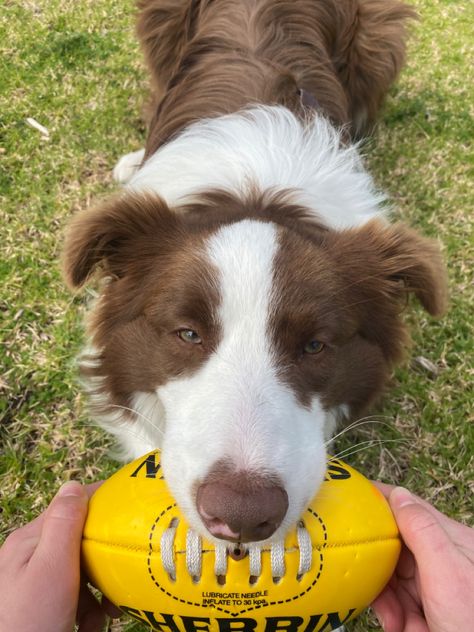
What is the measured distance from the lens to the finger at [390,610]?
230cm

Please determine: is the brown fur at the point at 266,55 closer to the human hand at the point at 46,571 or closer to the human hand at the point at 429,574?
the human hand at the point at 429,574

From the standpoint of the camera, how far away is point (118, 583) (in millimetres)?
1976

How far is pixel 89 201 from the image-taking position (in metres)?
4.77

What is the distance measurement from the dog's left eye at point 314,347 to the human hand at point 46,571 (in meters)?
1.03

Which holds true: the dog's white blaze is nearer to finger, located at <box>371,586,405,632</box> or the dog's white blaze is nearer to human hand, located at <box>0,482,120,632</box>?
human hand, located at <box>0,482,120,632</box>

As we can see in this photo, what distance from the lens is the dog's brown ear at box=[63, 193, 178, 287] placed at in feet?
8.83

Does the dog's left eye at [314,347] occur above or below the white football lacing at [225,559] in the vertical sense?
above

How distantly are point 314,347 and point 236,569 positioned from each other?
0.92 meters

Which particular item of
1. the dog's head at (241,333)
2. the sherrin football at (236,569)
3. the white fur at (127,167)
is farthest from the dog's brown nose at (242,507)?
the white fur at (127,167)

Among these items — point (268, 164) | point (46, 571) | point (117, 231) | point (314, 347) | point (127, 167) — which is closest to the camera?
point (46, 571)

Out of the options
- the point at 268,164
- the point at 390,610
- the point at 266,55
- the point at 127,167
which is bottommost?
the point at 127,167

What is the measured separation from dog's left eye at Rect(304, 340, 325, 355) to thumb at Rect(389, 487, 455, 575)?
645mm

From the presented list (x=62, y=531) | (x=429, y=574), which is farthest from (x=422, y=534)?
(x=62, y=531)

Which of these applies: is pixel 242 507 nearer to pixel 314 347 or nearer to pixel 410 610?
pixel 314 347
